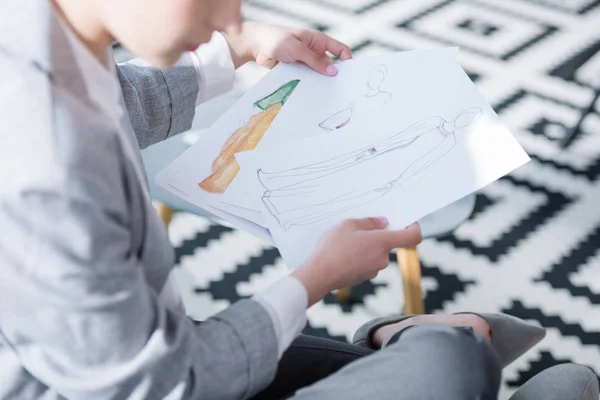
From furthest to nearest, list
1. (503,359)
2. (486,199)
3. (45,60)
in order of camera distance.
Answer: (486,199)
(503,359)
(45,60)

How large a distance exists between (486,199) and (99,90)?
1.10 metres

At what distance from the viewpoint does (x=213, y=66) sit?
93 cm

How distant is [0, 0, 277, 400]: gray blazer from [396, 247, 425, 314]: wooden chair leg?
1.46ft

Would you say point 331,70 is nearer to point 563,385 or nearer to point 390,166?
point 390,166

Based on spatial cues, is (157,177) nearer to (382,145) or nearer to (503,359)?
(382,145)

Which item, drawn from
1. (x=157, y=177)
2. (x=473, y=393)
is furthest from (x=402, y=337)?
(x=157, y=177)

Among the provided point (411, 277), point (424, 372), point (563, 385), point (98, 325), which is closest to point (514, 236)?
point (411, 277)

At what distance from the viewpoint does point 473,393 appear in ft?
2.23

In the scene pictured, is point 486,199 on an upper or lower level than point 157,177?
lower

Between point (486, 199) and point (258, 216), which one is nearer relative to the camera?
point (258, 216)

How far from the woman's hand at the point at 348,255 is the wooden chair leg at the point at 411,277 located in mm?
274

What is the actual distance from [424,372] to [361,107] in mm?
339

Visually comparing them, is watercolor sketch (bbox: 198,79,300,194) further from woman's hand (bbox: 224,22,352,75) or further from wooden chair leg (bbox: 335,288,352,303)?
wooden chair leg (bbox: 335,288,352,303)

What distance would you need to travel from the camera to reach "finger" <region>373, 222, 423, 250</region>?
757 millimetres
